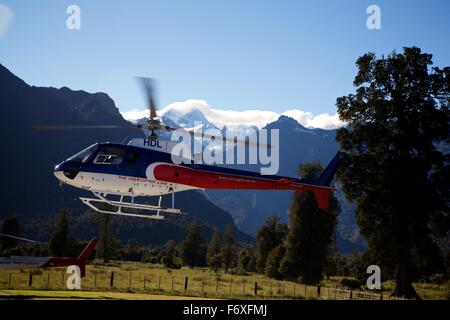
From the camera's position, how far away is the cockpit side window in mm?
21922

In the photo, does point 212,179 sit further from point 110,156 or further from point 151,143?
point 110,156

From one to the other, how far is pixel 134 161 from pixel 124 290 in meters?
13.0

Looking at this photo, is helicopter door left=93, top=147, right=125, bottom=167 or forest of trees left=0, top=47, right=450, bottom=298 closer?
helicopter door left=93, top=147, right=125, bottom=167

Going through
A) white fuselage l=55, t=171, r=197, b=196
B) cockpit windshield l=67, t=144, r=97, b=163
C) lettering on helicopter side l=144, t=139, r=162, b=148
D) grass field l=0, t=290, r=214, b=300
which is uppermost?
lettering on helicopter side l=144, t=139, r=162, b=148

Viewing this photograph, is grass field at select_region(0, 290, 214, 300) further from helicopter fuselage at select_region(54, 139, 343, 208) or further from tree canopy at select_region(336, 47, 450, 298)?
tree canopy at select_region(336, 47, 450, 298)

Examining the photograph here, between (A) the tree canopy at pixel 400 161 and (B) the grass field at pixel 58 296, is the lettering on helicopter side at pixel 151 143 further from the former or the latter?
(A) the tree canopy at pixel 400 161

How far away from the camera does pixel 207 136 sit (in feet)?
65.2

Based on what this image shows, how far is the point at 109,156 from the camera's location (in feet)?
72.4

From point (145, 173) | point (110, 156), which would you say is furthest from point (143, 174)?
point (110, 156)

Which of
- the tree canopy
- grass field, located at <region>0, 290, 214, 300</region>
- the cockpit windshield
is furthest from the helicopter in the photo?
the tree canopy

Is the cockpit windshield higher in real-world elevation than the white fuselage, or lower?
higher

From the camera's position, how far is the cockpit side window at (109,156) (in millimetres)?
21922
